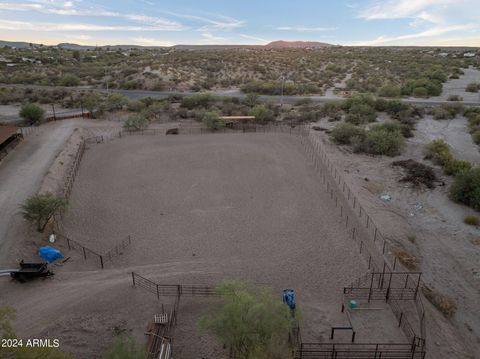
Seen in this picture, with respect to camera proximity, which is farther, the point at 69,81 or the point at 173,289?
the point at 69,81

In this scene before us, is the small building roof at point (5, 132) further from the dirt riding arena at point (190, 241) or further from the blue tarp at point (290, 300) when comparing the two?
the blue tarp at point (290, 300)

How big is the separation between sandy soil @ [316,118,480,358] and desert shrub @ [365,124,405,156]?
969 mm

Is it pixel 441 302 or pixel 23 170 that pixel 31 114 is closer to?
pixel 23 170

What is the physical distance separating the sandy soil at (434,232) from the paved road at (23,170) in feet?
67.8

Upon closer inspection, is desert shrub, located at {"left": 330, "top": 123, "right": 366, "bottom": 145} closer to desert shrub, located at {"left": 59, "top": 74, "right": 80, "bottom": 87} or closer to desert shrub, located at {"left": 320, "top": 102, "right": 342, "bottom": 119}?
desert shrub, located at {"left": 320, "top": 102, "right": 342, "bottom": 119}

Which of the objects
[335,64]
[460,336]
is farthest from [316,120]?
[335,64]

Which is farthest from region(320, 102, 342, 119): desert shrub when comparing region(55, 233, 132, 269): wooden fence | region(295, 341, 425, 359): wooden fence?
region(295, 341, 425, 359): wooden fence

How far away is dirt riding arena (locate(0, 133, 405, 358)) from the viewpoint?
1474cm

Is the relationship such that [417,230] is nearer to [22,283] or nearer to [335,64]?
[22,283]

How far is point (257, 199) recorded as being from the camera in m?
26.6

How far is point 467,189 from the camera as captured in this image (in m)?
26.9

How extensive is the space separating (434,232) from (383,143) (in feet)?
51.2

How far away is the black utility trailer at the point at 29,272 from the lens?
1684 centimetres

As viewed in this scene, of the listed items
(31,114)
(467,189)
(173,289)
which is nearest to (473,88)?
(467,189)
